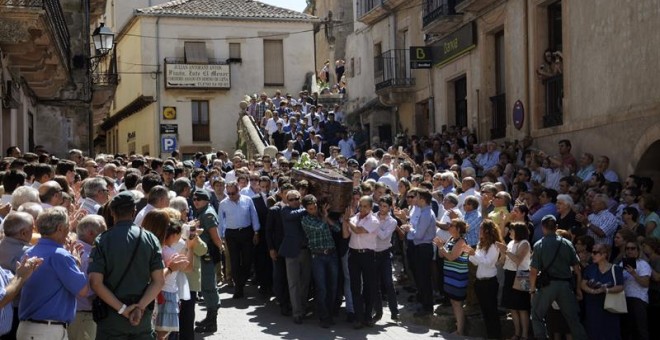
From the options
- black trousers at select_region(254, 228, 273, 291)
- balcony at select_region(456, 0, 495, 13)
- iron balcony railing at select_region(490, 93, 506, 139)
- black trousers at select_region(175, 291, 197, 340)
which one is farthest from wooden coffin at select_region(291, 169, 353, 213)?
balcony at select_region(456, 0, 495, 13)

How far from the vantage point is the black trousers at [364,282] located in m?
12.5

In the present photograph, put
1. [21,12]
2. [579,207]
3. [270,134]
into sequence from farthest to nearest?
[270,134], [21,12], [579,207]

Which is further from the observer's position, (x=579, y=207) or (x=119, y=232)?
(x=579, y=207)

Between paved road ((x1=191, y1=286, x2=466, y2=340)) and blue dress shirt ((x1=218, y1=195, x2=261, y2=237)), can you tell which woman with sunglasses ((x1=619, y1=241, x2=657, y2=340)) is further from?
blue dress shirt ((x1=218, y1=195, x2=261, y2=237))

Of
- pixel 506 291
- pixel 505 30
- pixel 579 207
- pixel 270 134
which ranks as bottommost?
pixel 506 291

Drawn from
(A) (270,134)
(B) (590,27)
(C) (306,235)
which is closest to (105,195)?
(C) (306,235)

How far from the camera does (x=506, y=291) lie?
11.9m

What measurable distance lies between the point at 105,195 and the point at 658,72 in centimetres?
907

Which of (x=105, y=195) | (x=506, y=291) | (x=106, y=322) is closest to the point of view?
(x=106, y=322)

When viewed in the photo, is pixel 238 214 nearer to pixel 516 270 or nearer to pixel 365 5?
pixel 516 270

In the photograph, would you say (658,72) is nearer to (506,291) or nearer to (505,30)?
(506,291)

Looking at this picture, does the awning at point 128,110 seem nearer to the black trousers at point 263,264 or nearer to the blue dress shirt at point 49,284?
the black trousers at point 263,264

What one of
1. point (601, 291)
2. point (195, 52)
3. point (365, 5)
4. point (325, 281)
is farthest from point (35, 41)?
point (195, 52)

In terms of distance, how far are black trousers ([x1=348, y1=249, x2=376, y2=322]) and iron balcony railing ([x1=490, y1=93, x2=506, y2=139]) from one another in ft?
30.5
